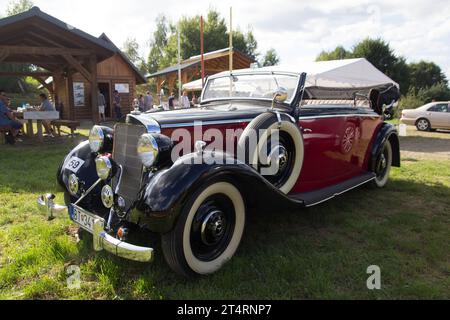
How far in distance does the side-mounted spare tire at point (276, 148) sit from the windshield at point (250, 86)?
519 millimetres

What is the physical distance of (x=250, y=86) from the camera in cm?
432

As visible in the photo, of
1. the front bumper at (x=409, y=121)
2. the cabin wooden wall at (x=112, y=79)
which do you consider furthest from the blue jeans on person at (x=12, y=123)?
the front bumper at (x=409, y=121)

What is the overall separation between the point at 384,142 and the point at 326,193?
1945 millimetres

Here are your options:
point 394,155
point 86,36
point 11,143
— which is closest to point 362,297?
point 394,155

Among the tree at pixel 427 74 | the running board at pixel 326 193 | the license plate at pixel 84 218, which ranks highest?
the tree at pixel 427 74

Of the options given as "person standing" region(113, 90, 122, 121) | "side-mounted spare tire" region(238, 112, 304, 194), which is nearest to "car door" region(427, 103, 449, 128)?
"side-mounted spare tire" region(238, 112, 304, 194)

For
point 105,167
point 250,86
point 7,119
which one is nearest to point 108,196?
point 105,167

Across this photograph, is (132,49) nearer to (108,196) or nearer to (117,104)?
(117,104)

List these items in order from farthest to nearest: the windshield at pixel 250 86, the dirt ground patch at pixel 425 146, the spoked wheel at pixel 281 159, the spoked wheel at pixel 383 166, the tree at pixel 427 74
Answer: the tree at pixel 427 74 < the dirt ground patch at pixel 425 146 < the spoked wheel at pixel 383 166 < the windshield at pixel 250 86 < the spoked wheel at pixel 281 159

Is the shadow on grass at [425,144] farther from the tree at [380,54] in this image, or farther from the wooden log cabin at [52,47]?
the tree at [380,54]

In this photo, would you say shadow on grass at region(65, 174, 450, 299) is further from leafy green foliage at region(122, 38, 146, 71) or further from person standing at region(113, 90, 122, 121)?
leafy green foliage at region(122, 38, 146, 71)

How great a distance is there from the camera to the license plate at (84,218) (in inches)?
108

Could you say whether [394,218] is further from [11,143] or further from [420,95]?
[420,95]

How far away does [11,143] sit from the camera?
31.4 feet
